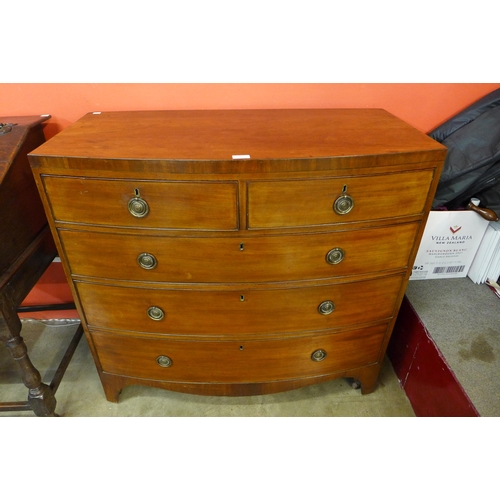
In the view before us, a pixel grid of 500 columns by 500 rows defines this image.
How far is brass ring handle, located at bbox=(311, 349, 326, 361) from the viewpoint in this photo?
4.65 feet

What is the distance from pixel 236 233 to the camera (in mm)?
1083

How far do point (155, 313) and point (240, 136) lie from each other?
2.17 feet

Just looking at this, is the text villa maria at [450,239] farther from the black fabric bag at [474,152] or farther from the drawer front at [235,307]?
the drawer front at [235,307]

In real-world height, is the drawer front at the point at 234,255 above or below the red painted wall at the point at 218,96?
below

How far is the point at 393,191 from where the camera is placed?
1.08m

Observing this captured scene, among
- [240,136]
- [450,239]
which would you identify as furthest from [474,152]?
[240,136]

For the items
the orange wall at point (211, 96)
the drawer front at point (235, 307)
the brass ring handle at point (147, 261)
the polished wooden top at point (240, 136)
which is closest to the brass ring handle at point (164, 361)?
the drawer front at point (235, 307)

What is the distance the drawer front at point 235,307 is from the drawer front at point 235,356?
2.7 inches

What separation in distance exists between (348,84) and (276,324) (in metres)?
0.97

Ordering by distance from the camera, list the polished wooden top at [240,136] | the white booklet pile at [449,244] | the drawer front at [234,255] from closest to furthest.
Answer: the polished wooden top at [240,136], the drawer front at [234,255], the white booklet pile at [449,244]

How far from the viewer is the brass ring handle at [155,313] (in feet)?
4.16

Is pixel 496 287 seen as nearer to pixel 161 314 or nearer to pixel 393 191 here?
pixel 393 191

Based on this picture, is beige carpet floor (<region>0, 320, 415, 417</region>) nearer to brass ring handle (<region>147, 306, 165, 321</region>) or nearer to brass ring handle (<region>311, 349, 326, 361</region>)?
brass ring handle (<region>311, 349, 326, 361</region>)

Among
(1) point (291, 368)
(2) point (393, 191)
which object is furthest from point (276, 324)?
(2) point (393, 191)
